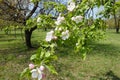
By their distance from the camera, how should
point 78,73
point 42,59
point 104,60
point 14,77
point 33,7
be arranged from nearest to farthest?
point 42,59
point 14,77
point 78,73
point 104,60
point 33,7

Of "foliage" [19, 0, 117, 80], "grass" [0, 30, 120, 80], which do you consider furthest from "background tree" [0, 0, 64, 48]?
"foliage" [19, 0, 117, 80]

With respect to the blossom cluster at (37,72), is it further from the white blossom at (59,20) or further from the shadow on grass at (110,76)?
the shadow on grass at (110,76)

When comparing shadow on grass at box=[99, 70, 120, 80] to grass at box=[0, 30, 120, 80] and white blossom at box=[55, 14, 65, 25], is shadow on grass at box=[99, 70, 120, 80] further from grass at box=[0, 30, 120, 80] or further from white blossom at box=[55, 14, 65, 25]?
white blossom at box=[55, 14, 65, 25]

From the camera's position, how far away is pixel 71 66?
528 inches

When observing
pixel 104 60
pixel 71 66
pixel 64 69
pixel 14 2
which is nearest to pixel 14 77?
pixel 64 69

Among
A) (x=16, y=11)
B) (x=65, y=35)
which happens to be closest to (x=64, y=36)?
(x=65, y=35)

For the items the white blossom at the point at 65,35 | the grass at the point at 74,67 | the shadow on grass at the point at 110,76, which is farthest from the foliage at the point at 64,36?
the shadow on grass at the point at 110,76

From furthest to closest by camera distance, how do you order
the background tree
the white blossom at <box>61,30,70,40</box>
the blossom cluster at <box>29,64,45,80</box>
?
1. the background tree
2. the white blossom at <box>61,30,70,40</box>
3. the blossom cluster at <box>29,64,45,80</box>

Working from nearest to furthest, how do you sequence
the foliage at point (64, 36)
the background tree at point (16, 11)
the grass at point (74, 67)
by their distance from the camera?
the foliage at point (64, 36)
the grass at point (74, 67)
the background tree at point (16, 11)

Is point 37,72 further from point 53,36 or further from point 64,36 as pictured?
point 64,36

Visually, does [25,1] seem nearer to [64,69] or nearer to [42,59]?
[64,69]

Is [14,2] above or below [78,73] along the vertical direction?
above

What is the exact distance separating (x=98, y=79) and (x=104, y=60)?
16.3ft

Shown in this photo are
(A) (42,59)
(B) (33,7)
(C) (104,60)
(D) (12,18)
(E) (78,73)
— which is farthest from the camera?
(B) (33,7)
